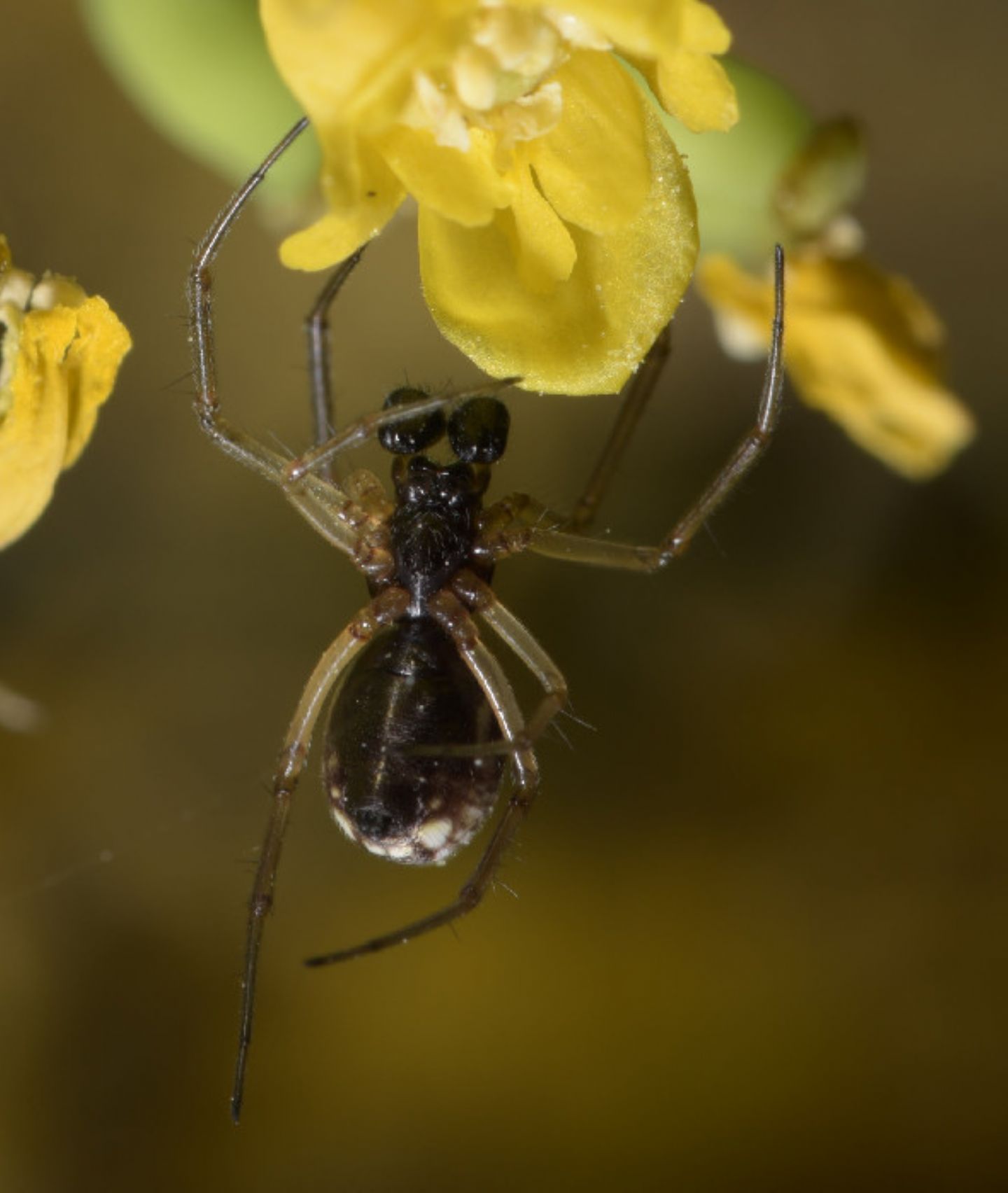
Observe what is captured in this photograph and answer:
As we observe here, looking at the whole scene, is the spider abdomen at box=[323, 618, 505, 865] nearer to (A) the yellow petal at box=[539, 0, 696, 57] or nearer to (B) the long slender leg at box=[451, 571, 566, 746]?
(B) the long slender leg at box=[451, 571, 566, 746]

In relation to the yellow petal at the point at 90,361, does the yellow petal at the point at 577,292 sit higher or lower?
higher

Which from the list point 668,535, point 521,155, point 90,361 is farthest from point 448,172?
point 668,535

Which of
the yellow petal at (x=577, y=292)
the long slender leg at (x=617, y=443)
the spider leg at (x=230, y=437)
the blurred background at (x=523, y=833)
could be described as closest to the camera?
the yellow petal at (x=577, y=292)

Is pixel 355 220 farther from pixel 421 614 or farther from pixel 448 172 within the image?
pixel 421 614

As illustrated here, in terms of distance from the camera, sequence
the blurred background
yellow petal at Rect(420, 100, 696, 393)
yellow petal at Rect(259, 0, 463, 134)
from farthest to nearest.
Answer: the blurred background < yellow petal at Rect(420, 100, 696, 393) < yellow petal at Rect(259, 0, 463, 134)

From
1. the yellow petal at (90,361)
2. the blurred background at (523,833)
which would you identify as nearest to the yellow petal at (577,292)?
the yellow petal at (90,361)

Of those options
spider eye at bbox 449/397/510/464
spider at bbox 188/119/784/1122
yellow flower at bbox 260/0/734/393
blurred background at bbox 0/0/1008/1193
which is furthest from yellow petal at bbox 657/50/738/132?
blurred background at bbox 0/0/1008/1193

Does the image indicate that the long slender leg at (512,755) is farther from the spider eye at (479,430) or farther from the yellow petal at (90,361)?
the yellow petal at (90,361)

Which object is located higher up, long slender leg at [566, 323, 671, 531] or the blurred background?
long slender leg at [566, 323, 671, 531]
